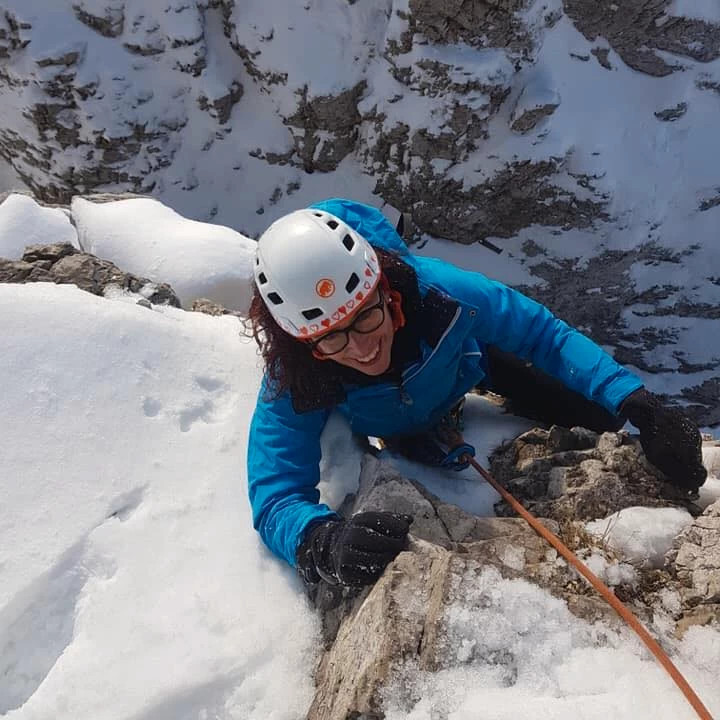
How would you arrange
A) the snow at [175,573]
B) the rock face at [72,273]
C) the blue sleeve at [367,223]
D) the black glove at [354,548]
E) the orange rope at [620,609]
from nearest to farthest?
the orange rope at [620,609] → the snow at [175,573] → the black glove at [354,548] → the blue sleeve at [367,223] → the rock face at [72,273]

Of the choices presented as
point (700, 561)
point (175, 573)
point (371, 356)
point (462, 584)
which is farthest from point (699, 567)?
point (175, 573)

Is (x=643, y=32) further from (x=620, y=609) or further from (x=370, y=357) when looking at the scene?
(x=620, y=609)

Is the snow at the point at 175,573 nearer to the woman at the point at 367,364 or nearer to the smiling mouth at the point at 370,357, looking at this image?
the woman at the point at 367,364

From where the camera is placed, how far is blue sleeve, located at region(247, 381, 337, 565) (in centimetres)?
255

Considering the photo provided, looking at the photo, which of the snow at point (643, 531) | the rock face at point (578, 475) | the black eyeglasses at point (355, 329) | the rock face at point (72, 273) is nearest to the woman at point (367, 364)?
the black eyeglasses at point (355, 329)

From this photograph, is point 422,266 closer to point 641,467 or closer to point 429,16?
point 641,467

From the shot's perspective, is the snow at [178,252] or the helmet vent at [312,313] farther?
the snow at [178,252]

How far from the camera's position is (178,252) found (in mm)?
5480

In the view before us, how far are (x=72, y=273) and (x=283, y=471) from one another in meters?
2.48

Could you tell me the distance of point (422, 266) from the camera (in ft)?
9.48

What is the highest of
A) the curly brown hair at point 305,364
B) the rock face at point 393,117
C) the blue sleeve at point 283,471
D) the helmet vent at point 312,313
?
the helmet vent at point 312,313

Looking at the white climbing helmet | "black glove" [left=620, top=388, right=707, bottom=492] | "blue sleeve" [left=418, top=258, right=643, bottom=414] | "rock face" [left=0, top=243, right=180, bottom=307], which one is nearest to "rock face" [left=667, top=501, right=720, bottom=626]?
"black glove" [left=620, top=388, right=707, bottom=492]

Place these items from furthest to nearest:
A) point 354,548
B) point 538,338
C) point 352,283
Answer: point 538,338 < point 352,283 < point 354,548

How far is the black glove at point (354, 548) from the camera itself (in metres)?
2.30
